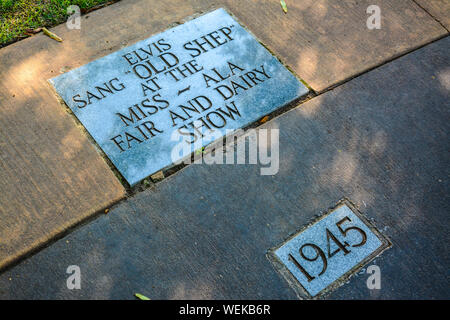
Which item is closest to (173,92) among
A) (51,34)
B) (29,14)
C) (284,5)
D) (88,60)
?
(88,60)

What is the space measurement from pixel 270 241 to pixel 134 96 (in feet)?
4.71

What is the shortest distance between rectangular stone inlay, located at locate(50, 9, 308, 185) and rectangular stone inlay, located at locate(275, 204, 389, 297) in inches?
34.8

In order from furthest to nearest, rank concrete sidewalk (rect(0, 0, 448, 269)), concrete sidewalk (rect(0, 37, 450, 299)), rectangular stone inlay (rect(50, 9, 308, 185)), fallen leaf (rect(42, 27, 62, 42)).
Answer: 1. fallen leaf (rect(42, 27, 62, 42))
2. rectangular stone inlay (rect(50, 9, 308, 185))
3. concrete sidewalk (rect(0, 0, 448, 269))
4. concrete sidewalk (rect(0, 37, 450, 299))

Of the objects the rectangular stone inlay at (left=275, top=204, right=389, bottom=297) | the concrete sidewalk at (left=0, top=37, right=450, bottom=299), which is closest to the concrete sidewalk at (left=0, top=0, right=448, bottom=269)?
the concrete sidewalk at (left=0, top=37, right=450, bottom=299)

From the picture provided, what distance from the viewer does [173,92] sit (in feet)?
9.02

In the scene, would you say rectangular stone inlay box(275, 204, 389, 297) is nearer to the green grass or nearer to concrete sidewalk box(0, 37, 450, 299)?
concrete sidewalk box(0, 37, 450, 299)

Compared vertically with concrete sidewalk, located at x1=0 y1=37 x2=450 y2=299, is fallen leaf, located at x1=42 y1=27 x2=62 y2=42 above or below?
above

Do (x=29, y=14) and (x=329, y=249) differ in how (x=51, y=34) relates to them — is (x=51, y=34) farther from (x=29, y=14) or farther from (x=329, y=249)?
(x=329, y=249)

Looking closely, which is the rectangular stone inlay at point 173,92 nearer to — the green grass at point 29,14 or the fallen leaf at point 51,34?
the fallen leaf at point 51,34

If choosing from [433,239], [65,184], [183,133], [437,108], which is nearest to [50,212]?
[65,184]

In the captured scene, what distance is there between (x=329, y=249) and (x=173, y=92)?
1545 millimetres

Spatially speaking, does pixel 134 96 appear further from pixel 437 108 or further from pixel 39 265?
pixel 437 108

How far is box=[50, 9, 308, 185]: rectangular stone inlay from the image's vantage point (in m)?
2.52

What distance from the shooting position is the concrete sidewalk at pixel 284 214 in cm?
206
